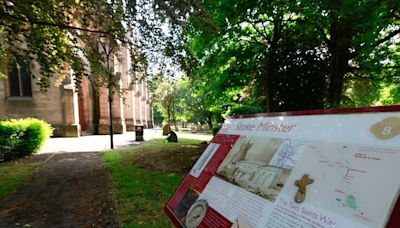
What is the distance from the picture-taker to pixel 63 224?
4.63 m

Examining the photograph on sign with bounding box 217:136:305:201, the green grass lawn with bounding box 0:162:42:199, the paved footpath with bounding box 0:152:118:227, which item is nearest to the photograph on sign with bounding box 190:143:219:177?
the photograph on sign with bounding box 217:136:305:201

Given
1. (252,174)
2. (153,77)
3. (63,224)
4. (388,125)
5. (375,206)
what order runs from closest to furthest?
(375,206) → (388,125) → (252,174) → (63,224) → (153,77)

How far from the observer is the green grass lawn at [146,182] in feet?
15.6

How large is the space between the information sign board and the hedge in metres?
11.2

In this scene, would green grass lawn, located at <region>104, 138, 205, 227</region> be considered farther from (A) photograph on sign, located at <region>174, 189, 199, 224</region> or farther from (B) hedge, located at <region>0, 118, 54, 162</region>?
(B) hedge, located at <region>0, 118, 54, 162</region>

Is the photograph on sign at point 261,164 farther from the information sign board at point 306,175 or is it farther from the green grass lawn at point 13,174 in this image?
the green grass lawn at point 13,174

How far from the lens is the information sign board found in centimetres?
139

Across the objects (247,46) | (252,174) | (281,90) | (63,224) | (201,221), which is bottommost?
(63,224)

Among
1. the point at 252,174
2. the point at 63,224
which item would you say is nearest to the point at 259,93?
the point at 63,224

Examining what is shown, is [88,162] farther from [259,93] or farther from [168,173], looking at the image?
[259,93]

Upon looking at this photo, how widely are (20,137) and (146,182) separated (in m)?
8.27

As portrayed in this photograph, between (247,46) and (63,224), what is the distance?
10.1 metres

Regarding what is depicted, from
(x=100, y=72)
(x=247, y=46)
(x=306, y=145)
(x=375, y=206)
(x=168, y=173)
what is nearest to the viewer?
(x=375, y=206)

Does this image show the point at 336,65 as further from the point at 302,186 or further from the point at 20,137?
the point at 20,137
